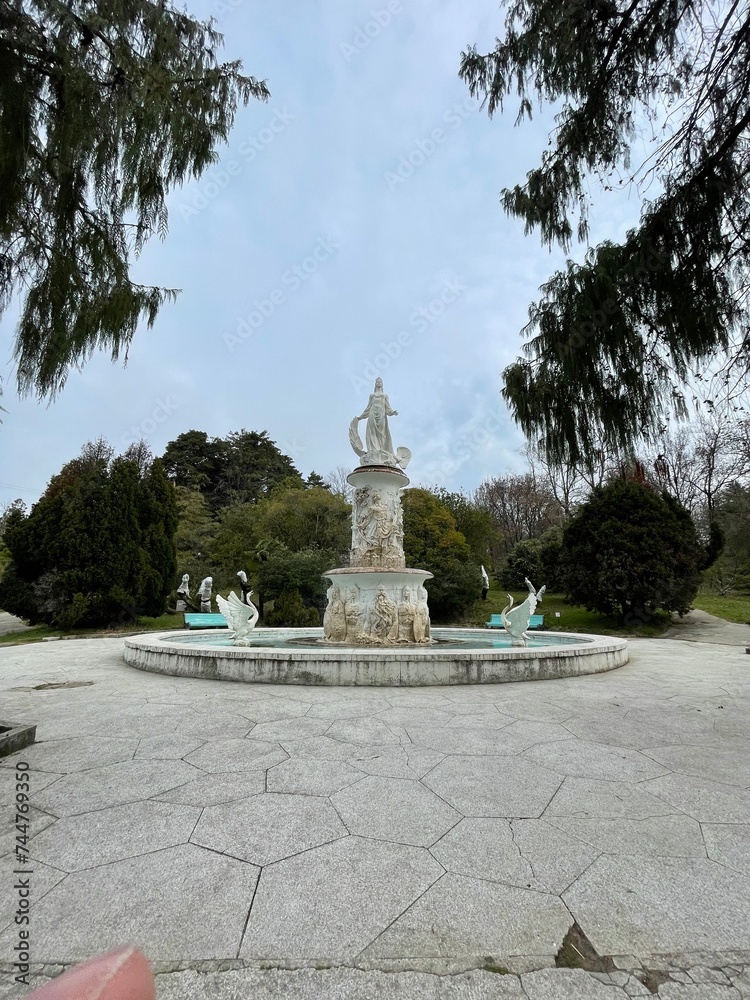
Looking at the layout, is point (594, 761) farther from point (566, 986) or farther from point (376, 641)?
point (376, 641)

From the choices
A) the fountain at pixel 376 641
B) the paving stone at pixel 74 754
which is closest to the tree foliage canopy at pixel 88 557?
the fountain at pixel 376 641

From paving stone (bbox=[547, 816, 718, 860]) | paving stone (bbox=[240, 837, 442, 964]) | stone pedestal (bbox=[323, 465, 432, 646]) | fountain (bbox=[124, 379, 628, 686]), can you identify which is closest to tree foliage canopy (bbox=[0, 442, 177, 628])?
fountain (bbox=[124, 379, 628, 686])

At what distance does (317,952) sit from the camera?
179cm

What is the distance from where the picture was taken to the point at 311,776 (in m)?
3.36

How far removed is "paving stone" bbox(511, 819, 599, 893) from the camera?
2.24 meters

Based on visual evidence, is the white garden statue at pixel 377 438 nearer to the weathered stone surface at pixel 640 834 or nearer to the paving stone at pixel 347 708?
the paving stone at pixel 347 708

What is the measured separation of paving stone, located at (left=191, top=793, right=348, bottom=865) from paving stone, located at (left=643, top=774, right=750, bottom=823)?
1.93m

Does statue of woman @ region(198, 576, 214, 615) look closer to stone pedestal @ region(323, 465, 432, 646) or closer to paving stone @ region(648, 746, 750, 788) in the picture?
stone pedestal @ region(323, 465, 432, 646)

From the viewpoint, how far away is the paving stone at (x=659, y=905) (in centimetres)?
186

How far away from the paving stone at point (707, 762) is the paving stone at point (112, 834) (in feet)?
10.5

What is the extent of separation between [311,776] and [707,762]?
279 cm

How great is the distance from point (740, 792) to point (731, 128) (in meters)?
4.05

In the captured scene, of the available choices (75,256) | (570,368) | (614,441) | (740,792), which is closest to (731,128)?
(570,368)

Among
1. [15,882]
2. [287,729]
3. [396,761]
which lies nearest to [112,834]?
[15,882]
